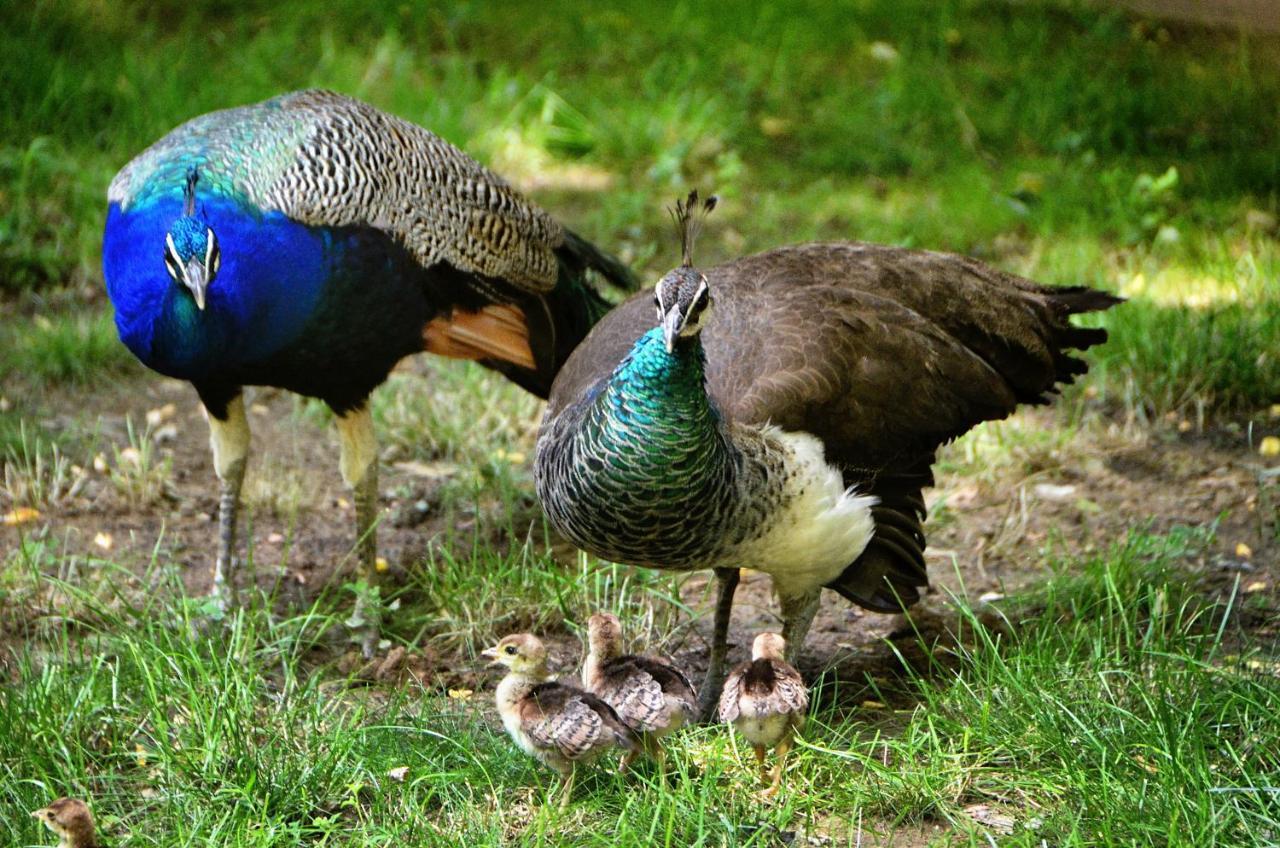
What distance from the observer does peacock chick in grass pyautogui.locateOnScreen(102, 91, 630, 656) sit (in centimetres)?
433

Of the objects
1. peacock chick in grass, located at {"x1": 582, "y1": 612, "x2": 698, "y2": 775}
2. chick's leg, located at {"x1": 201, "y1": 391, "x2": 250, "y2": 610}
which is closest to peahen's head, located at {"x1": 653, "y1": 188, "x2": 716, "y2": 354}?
peacock chick in grass, located at {"x1": 582, "y1": 612, "x2": 698, "y2": 775}

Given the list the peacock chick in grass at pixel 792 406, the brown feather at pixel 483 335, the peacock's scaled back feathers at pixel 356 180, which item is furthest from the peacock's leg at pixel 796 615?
the peacock's scaled back feathers at pixel 356 180

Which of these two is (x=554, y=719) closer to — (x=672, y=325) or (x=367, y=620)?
(x=672, y=325)

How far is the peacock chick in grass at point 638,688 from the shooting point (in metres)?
3.66

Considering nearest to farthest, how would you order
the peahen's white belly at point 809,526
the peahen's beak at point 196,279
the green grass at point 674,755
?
the green grass at point 674,755 < the peahen's white belly at point 809,526 < the peahen's beak at point 196,279

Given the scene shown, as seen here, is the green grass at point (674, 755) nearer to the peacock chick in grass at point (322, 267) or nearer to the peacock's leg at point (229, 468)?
the peacock's leg at point (229, 468)

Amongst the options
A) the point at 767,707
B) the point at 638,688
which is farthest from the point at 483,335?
the point at 767,707

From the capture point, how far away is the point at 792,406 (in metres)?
3.98

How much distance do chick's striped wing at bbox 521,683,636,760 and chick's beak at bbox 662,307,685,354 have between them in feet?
2.65

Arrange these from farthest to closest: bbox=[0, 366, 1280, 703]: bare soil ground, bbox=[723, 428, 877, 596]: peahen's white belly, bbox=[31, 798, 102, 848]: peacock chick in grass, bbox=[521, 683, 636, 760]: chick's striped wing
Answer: bbox=[0, 366, 1280, 703]: bare soil ground, bbox=[723, 428, 877, 596]: peahen's white belly, bbox=[521, 683, 636, 760]: chick's striped wing, bbox=[31, 798, 102, 848]: peacock chick in grass

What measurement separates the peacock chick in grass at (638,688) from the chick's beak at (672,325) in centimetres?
78

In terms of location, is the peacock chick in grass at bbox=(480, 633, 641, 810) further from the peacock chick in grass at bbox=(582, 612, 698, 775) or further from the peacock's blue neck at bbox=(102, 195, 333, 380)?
the peacock's blue neck at bbox=(102, 195, 333, 380)

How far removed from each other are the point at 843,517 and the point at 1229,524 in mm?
1635

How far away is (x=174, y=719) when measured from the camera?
3822 millimetres
